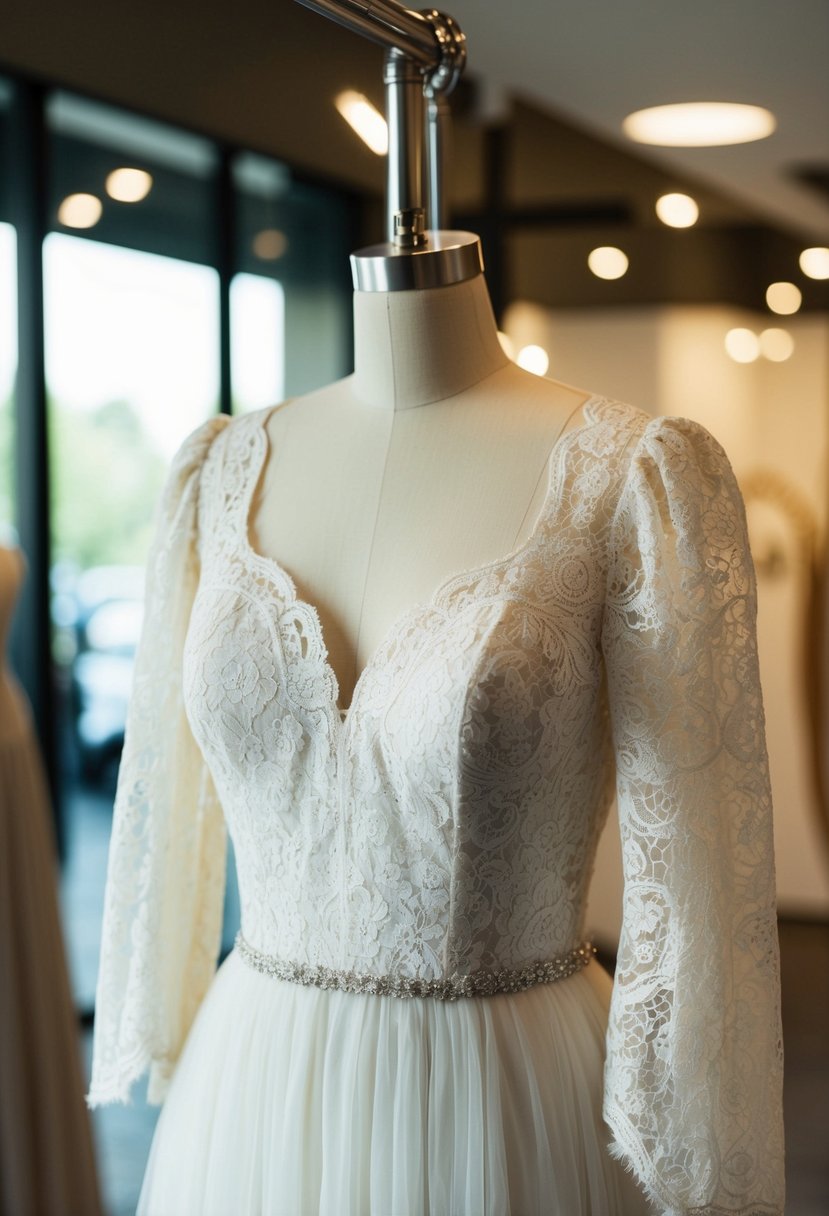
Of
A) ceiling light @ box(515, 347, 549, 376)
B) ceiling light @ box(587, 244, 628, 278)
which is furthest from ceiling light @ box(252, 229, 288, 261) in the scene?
ceiling light @ box(587, 244, 628, 278)

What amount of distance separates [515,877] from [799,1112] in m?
2.63

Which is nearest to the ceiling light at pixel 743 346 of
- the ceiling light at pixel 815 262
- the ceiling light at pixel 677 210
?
the ceiling light at pixel 815 262

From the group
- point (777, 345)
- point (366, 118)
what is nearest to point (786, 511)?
point (777, 345)

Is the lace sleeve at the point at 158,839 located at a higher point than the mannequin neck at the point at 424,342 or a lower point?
lower

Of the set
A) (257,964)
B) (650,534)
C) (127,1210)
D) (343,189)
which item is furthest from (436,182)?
(343,189)

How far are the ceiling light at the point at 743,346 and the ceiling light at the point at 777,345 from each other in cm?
3

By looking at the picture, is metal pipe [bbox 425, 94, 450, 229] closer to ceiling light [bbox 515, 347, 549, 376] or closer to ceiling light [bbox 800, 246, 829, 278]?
ceiling light [bbox 515, 347, 549, 376]

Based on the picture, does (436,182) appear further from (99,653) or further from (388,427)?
(99,653)

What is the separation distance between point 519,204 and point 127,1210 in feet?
11.9

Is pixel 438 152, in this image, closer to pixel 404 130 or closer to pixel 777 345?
pixel 404 130

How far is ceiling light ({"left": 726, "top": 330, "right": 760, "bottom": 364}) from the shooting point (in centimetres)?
477

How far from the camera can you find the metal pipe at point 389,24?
120 centimetres

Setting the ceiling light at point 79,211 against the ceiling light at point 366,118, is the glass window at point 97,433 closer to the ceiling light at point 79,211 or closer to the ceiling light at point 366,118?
the ceiling light at point 79,211

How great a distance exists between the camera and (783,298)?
4.82m
